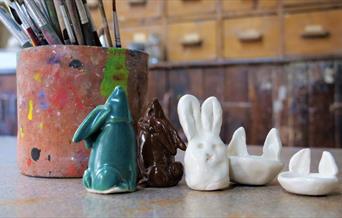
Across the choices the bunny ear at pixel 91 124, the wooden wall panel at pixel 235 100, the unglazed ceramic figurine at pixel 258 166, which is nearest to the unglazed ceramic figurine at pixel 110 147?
the bunny ear at pixel 91 124

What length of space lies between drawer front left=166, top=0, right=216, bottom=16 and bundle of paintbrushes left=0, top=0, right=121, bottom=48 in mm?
1241

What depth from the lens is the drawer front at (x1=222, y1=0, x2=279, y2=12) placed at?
5.40 feet

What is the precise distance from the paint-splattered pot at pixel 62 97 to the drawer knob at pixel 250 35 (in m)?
1.21

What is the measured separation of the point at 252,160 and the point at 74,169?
0.21m

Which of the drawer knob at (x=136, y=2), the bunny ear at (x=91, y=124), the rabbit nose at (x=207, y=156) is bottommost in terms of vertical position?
the rabbit nose at (x=207, y=156)

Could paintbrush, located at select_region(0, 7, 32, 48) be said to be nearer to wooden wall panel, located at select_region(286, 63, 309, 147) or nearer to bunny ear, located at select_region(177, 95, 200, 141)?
bunny ear, located at select_region(177, 95, 200, 141)

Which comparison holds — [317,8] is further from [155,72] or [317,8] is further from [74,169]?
[74,169]

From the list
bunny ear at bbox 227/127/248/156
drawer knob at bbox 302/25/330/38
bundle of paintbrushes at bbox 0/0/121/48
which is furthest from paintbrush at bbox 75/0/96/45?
drawer knob at bbox 302/25/330/38

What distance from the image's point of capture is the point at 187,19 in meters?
1.78

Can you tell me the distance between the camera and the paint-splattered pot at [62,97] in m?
0.51

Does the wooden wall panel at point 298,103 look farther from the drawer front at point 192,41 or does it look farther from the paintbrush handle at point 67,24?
the paintbrush handle at point 67,24

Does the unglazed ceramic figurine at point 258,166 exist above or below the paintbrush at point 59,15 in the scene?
below

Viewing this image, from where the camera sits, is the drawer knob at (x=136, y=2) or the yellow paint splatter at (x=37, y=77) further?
the drawer knob at (x=136, y=2)

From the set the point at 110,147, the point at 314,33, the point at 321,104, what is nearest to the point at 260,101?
the point at 321,104
